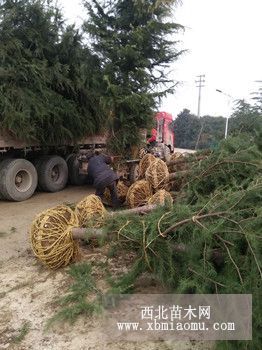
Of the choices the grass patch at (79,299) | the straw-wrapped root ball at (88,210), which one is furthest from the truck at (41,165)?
the grass patch at (79,299)

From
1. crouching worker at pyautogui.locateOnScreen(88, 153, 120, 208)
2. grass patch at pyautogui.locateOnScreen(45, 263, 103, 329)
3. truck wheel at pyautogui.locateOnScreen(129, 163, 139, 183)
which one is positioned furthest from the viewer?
truck wheel at pyautogui.locateOnScreen(129, 163, 139, 183)

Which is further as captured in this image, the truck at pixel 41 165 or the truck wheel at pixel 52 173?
the truck wheel at pixel 52 173

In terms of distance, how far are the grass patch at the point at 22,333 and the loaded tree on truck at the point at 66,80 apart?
5382mm

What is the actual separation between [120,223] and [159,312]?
989 mm

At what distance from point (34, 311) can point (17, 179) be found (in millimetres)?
5603

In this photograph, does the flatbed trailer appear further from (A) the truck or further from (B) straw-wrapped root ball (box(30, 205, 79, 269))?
(B) straw-wrapped root ball (box(30, 205, 79, 269))

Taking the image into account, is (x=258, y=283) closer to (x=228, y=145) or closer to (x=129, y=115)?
(x=228, y=145)

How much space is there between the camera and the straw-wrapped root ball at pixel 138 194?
6934 mm

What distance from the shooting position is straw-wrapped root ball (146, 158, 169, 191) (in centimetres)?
A: 711

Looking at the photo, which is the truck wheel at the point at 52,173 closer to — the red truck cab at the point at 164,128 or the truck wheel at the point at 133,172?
the truck wheel at the point at 133,172

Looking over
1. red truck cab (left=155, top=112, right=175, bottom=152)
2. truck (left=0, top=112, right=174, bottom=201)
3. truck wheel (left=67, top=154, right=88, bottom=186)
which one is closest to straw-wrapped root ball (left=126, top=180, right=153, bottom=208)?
truck (left=0, top=112, right=174, bottom=201)

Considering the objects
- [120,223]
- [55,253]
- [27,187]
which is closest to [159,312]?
[120,223]

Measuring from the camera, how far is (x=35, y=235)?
15.0 ft

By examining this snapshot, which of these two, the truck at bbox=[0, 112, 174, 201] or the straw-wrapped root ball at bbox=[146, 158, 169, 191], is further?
the truck at bbox=[0, 112, 174, 201]
